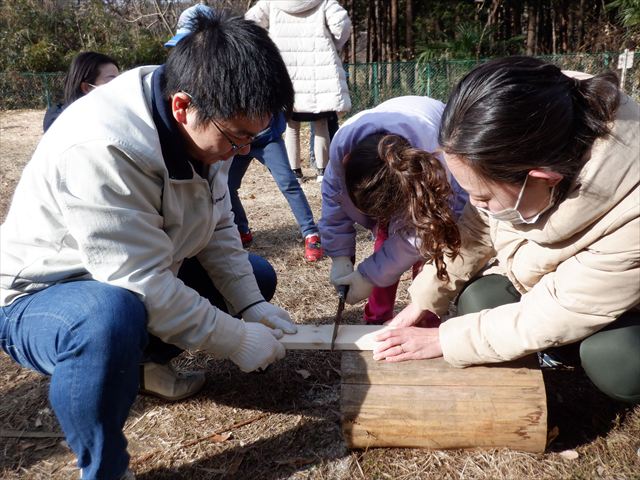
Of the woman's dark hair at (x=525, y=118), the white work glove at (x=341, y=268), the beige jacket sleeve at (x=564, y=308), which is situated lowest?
the white work glove at (x=341, y=268)

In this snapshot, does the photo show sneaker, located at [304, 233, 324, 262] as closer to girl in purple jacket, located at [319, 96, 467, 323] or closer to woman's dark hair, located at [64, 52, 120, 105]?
girl in purple jacket, located at [319, 96, 467, 323]

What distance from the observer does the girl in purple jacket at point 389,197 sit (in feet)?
6.52

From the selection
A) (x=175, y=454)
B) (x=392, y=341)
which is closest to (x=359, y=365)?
(x=392, y=341)

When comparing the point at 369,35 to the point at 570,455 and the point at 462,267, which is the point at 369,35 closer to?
the point at 462,267

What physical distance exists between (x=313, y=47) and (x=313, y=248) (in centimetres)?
244

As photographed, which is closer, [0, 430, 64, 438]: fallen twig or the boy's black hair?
the boy's black hair

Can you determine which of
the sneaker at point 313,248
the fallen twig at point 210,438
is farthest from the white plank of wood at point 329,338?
the sneaker at point 313,248

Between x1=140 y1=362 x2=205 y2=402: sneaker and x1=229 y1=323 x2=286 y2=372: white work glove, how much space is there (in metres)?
0.42

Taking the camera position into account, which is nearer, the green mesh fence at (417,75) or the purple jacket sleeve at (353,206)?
the purple jacket sleeve at (353,206)

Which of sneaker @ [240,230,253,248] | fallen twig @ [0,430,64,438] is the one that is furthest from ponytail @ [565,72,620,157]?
sneaker @ [240,230,253,248]

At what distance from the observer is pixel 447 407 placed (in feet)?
5.95

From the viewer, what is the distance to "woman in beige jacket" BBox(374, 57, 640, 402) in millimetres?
1472

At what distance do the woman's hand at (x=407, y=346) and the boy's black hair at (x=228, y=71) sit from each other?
0.86 metres

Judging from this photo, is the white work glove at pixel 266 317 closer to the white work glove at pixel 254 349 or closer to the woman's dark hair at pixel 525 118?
the white work glove at pixel 254 349
